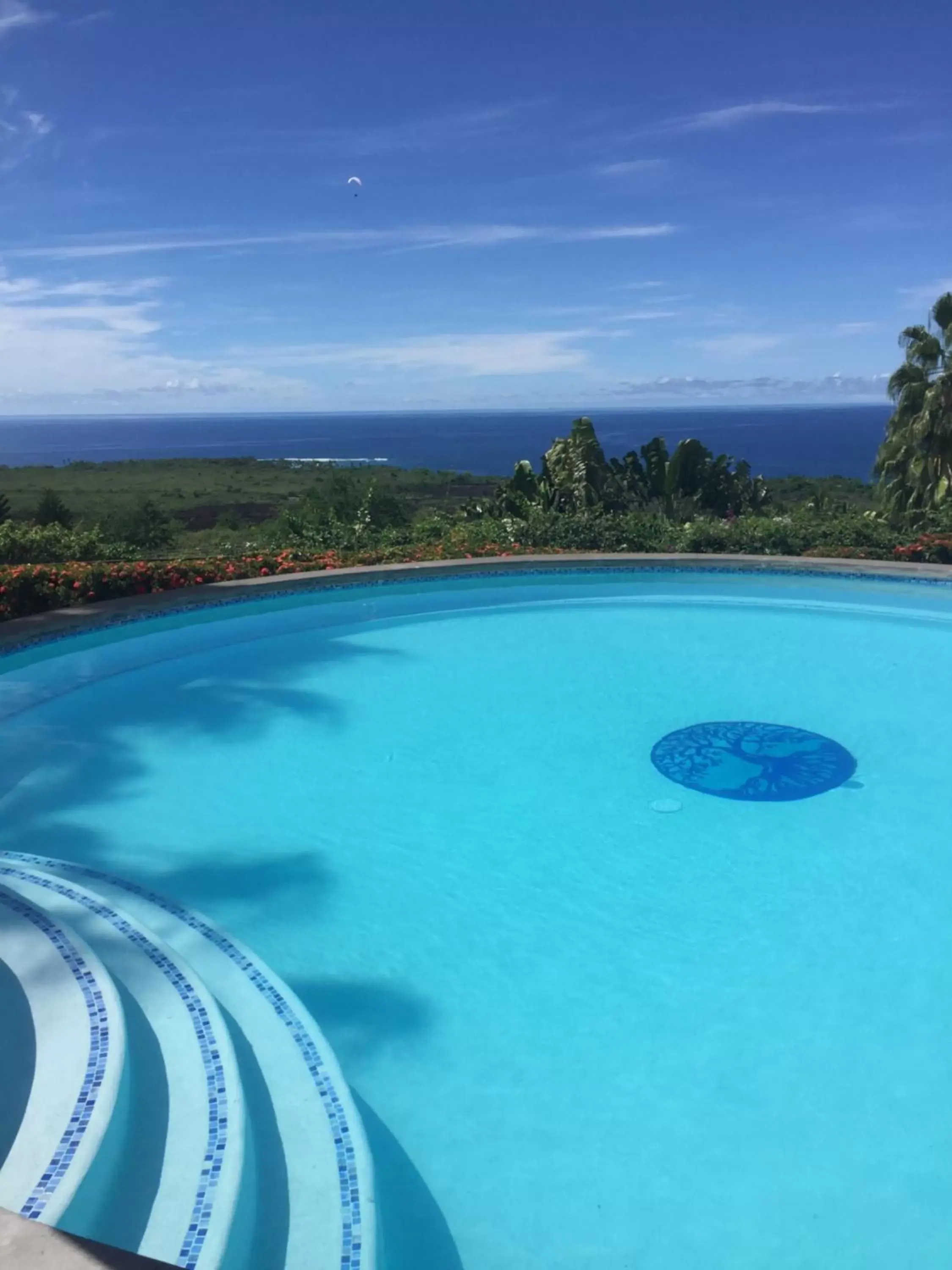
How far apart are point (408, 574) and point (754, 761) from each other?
751 centimetres

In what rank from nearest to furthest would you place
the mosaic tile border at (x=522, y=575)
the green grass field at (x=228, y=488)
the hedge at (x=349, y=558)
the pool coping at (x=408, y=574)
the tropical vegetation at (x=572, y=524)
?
the pool coping at (x=408, y=574) < the hedge at (x=349, y=558) < the mosaic tile border at (x=522, y=575) < the tropical vegetation at (x=572, y=524) < the green grass field at (x=228, y=488)

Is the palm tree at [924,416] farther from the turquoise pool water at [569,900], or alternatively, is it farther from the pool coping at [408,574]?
the turquoise pool water at [569,900]

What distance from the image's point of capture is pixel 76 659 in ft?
36.2

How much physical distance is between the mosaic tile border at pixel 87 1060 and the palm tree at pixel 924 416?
723 inches

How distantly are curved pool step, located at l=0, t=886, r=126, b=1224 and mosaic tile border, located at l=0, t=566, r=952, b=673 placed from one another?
779 centimetres

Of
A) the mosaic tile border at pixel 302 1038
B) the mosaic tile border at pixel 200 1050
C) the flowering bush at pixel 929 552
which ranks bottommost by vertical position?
the mosaic tile border at pixel 302 1038

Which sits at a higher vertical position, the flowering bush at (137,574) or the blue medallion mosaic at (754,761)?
the flowering bush at (137,574)

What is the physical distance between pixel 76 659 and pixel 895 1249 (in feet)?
33.4

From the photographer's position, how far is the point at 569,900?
19.9 ft

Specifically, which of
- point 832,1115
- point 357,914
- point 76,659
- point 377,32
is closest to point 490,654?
point 76,659

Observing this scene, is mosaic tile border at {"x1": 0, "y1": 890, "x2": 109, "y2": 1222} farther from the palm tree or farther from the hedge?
Answer: the palm tree

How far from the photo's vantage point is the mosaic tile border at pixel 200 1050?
10.6ft

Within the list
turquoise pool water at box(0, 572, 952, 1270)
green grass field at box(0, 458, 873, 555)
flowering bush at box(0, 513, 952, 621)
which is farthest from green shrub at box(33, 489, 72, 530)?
turquoise pool water at box(0, 572, 952, 1270)

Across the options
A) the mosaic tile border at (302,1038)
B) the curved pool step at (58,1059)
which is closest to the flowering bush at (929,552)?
the mosaic tile border at (302,1038)
